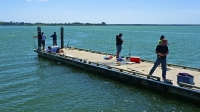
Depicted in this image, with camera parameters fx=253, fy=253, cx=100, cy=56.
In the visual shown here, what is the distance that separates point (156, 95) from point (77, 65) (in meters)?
6.58

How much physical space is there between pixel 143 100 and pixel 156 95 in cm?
71

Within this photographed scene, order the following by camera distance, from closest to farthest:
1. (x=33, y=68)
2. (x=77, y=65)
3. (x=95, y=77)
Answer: (x=95, y=77) < (x=77, y=65) < (x=33, y=68)

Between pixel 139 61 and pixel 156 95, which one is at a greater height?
pixel 139 61

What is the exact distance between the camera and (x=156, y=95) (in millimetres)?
10250

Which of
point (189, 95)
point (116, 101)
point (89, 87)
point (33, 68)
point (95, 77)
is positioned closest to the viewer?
point (189, 95)

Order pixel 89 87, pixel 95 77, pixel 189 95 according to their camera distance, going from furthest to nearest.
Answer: pixel 95 77 < pixel 89 87 < pixel 189 95

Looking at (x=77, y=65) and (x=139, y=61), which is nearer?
(x=139, y=61)

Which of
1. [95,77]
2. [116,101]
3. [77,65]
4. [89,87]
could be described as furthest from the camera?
[77,65]

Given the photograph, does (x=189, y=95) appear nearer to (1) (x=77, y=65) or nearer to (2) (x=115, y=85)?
(2) (x=115, y=85)

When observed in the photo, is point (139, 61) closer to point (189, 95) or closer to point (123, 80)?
point (123, 80)

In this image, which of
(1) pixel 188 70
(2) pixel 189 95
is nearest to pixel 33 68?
(1) pixel 188 70

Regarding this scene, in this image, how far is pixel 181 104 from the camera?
363 inches

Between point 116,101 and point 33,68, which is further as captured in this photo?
point 33,68

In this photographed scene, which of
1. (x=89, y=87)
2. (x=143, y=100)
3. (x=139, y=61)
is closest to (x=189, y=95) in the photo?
(x=143, y=100)
